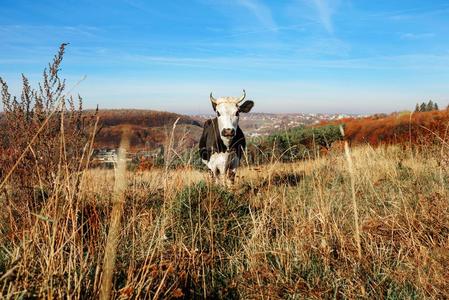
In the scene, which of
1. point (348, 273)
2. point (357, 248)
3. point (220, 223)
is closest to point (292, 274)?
point (348, 273)

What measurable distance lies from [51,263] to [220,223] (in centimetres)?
233

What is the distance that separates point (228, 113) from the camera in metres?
8.11

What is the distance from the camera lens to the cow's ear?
28.0 ft

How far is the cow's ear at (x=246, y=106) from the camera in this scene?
8.55m

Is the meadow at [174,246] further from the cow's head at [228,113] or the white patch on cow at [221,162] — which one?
the white patch on cow at [221,162]

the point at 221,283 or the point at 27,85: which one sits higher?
the point at 27,85

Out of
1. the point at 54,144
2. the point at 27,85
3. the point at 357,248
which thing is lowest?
the point at 357,248

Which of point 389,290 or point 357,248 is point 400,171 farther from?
point 389,290

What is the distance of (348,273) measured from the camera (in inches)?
107

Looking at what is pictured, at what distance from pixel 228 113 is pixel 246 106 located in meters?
0.73

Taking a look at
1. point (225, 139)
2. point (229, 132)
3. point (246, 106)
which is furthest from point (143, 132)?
point (246, 106)

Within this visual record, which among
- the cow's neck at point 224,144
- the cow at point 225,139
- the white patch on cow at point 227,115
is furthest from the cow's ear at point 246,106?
the cow's neck at point 224,144

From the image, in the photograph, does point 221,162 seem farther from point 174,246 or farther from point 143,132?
point 174,246

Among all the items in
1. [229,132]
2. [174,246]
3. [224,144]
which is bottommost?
[174,246]
